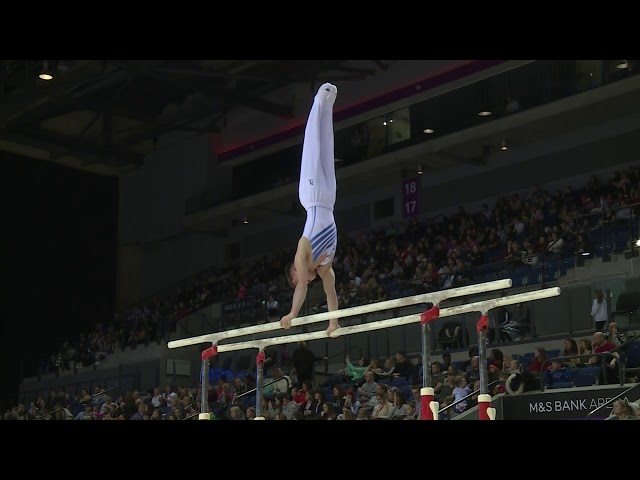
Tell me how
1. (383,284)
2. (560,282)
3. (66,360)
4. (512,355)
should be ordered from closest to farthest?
(512,355), (560,282), (383,284), (66,360)

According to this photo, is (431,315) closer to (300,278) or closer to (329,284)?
(329,284)

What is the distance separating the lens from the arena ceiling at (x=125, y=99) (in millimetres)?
22344

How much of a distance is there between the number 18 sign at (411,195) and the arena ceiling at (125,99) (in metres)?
2.91

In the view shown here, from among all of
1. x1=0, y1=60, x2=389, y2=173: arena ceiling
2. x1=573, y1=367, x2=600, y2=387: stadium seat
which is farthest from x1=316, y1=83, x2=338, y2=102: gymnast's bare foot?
x1=0, y1=60, x2=389, y2=173: arena ceiling

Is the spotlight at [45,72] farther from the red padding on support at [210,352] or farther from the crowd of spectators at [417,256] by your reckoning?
the red padding on support at [210,352]

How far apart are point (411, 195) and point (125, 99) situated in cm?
945

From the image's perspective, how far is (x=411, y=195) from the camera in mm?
22203

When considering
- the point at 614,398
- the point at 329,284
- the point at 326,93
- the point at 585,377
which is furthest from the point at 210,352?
the point at 585,377

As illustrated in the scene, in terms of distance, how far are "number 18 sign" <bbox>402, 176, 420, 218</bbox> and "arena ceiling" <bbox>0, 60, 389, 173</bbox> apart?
9.54 feet

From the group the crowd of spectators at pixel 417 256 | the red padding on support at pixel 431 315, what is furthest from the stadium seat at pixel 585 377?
the red padding on support at pixel 431 315
